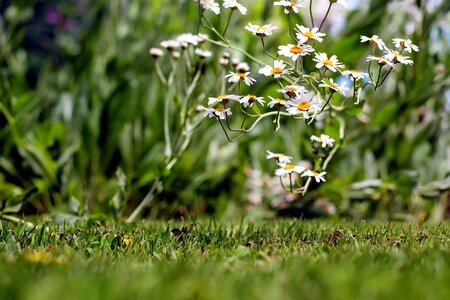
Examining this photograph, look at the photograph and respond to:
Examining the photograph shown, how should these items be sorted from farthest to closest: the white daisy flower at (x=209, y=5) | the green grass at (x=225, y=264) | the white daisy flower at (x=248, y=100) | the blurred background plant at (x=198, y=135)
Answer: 1. the blurred background plant at (x=198, y=135)
2. the white daisy flower at (x=209, y=5)
3. the white daisy flower at (x=248, y=100)
4. the green grass at (x=225, y=264)

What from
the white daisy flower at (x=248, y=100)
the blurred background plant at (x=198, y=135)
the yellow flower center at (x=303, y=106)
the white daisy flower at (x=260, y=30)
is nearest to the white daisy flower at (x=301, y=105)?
the yellow flower center at (x=303, y=106)

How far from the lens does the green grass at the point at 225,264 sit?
42.6 inches

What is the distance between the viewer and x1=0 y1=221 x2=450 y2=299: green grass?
1.08 m

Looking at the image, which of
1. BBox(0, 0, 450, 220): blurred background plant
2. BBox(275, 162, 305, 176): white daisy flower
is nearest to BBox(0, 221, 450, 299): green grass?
BBox(275, 162, 305, 176): white daisy flower

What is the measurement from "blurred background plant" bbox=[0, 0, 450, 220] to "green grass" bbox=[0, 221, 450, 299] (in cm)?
127

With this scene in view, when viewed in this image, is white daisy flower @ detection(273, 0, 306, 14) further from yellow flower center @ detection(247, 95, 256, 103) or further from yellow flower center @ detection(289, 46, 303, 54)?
yellow flower center @ detection(247, 95, 256, 103)

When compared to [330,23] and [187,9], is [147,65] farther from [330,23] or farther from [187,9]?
[330,23]

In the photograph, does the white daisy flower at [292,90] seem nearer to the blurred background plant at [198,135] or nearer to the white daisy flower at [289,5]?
the white daisy flower at [289,5]

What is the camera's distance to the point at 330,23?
5289 millimetres

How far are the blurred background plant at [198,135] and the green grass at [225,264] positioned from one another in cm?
127

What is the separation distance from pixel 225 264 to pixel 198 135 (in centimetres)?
255

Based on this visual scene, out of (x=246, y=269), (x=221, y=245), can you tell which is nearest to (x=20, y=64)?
(x=221, y=245)

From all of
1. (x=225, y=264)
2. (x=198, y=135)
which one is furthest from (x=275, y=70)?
(x=198, y=135)

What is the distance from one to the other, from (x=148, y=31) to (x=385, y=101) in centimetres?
177
